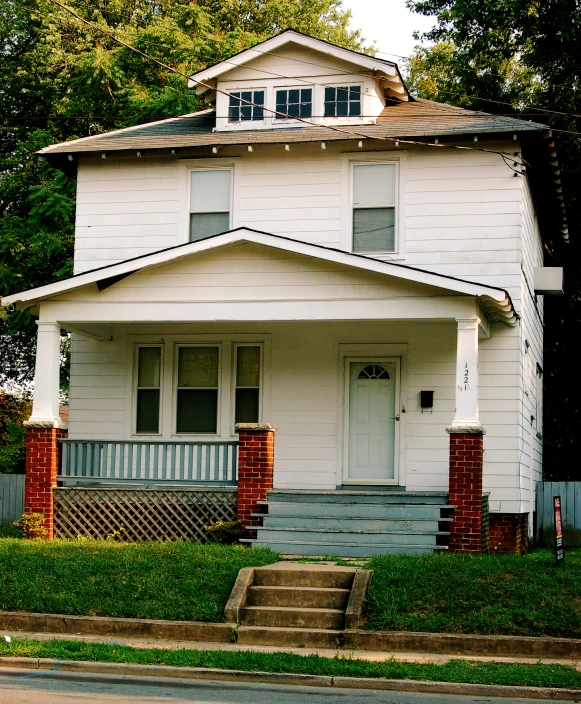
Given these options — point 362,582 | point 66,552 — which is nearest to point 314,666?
point 362,582

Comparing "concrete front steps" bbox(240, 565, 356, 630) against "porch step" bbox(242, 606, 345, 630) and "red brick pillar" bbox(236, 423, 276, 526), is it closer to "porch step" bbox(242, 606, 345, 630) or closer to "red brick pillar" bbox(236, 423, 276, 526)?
"porch step" bbox(242, 606, 345, 630)

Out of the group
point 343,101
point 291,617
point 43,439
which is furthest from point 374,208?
point 291,617

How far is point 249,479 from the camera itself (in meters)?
15.3

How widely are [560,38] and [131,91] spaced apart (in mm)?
11047

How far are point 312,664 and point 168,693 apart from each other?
1583mm

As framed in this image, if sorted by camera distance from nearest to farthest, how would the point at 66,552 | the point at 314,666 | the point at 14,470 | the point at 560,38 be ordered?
the point at 314,666, the point at 66,552, the point at 560,38, the point at 14,470

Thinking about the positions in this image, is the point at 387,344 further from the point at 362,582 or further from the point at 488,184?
the point at 362,582

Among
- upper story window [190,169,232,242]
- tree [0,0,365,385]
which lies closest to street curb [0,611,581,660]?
upper story window [190,169,232,242]

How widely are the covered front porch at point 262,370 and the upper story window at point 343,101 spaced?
404cm

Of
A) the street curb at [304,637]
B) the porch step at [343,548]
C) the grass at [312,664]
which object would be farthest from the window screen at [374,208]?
the grass at [312,664]

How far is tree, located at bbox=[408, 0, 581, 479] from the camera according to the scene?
83.4ft

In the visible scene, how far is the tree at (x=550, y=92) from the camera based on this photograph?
25.4 m

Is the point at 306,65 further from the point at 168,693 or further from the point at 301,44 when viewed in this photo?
the point at 168,693

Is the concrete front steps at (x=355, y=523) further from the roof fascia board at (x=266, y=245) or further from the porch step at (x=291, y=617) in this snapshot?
the roof fascia board at (x=266, y=245)
